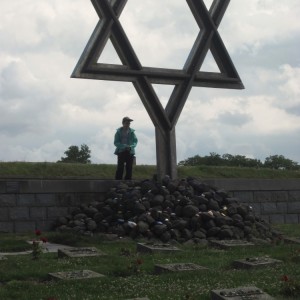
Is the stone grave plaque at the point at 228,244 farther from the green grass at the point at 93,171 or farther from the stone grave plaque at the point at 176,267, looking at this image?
the green grass at the point at 93,171

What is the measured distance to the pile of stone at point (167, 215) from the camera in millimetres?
10867

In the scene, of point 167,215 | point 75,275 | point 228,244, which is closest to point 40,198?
point 167,215

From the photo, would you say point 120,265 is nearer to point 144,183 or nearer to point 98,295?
point 98,295

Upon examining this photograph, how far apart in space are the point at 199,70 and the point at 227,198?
2768 mm

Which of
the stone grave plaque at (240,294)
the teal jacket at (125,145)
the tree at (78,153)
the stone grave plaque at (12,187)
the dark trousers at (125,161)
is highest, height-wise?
the tree at (78,153)

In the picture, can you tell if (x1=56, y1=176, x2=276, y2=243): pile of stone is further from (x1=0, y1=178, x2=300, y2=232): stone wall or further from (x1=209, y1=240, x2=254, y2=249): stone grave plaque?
(x1=209, y1=240, x2=254, y2=249): stone grave plaque

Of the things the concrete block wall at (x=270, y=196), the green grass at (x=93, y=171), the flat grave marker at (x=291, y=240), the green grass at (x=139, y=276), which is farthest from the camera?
the green grass at (x=93, y=171)

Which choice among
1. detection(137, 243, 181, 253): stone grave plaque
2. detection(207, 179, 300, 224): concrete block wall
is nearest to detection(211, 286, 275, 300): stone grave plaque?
detection(137, 243, 181, 253): stone grave plaque

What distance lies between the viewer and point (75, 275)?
22.3 feet

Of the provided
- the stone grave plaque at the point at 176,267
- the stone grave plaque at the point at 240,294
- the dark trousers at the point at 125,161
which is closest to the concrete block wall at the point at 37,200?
the dark trousers at the point at 125,161

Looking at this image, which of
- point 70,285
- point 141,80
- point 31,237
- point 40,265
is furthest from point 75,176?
point 70,285

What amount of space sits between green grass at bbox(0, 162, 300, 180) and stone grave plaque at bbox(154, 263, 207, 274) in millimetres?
8751

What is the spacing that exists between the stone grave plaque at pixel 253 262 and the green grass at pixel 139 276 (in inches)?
3.9

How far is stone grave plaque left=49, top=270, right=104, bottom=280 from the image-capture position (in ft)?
22.1
